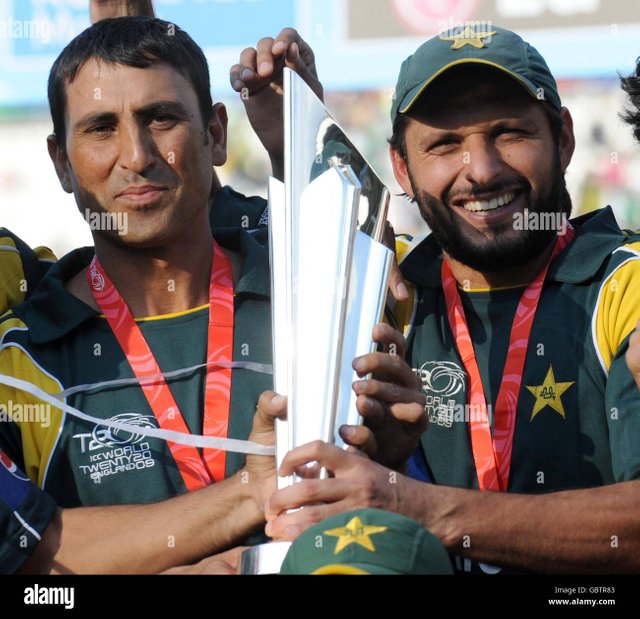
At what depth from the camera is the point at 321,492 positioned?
7.24 feet

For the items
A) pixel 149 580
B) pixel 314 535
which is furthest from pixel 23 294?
pixel 314 535

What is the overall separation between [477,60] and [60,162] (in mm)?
1097

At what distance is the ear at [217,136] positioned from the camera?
10.2 feet

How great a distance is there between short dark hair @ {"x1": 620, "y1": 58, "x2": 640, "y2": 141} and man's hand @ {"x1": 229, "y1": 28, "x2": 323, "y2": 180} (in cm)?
99

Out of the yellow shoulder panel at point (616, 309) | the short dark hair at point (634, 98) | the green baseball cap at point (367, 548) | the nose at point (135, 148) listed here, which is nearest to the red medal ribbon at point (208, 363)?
the nose at point (135, 148)

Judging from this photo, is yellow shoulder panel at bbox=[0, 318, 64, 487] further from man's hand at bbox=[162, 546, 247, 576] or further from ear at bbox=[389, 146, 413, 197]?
ear at bbox=[389, 146, 413, 197]

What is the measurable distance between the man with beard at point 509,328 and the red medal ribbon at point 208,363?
444 mm

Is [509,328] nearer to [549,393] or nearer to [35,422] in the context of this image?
[549,393]

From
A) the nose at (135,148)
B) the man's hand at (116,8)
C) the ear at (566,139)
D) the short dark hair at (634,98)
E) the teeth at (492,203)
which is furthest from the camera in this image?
the man's hand at (116,8)

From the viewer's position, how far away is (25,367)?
2762 millimetres

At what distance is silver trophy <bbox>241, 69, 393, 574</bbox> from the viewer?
2305 millimetres

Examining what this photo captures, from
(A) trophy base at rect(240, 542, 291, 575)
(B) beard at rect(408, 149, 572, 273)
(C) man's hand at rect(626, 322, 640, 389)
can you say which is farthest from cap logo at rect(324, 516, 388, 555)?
(B) beard at rect(408, 149, 572, 273)

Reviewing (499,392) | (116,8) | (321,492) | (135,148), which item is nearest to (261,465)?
(321,492)

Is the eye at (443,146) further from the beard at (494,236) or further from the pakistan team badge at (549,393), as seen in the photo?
the pakistan team badge at (549,393)
